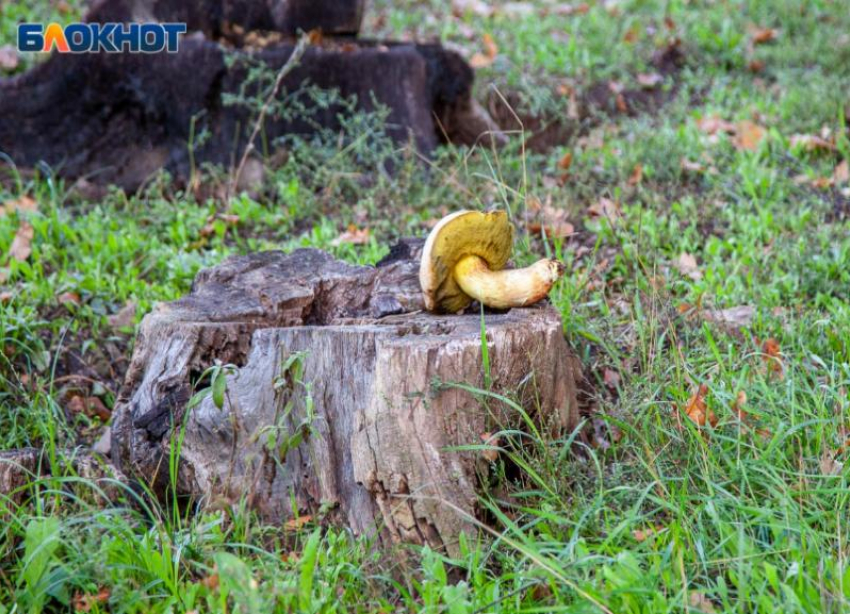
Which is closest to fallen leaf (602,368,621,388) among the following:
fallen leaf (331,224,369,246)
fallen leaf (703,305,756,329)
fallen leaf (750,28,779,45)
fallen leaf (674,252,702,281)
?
fallen leaf (703,305,756,329)

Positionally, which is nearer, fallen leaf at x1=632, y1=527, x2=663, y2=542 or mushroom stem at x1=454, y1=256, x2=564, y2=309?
fallen leaf at x1=632, y1=527, x2=663, y2=542

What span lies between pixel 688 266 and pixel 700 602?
234 centimetres

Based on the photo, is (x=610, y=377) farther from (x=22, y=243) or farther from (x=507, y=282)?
(x=22, y=243)

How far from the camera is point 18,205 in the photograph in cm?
517

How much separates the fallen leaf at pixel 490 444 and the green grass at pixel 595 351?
6cm

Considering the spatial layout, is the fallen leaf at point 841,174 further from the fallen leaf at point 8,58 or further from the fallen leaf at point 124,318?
the fallen leaf at point 8,58

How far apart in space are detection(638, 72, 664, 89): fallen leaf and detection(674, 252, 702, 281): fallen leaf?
9.11 ft

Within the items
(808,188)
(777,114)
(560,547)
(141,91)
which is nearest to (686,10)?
(777,114)

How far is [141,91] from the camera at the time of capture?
18.6ft

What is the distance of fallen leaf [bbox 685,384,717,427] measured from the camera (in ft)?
10.1

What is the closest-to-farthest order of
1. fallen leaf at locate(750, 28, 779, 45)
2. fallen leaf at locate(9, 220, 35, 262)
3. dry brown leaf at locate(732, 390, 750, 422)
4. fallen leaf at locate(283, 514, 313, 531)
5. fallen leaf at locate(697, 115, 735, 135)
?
fallen leaf at locate(283, 514, 313, 531), dry brown leaf at locate(732, 390, 750, 422), fallen leaf at locate(9, 220, 35, 262), fallen leaf at locate(697, 115, 735, 135), fallen leaf at locate(750, 28, 779, 45)

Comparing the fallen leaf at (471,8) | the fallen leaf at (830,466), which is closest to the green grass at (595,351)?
the fallen leaf at (830,466)

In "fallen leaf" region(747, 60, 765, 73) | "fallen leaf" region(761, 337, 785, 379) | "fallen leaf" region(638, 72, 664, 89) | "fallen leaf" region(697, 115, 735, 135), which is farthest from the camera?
"fallen leaf" region(747, 60, 765, 73)

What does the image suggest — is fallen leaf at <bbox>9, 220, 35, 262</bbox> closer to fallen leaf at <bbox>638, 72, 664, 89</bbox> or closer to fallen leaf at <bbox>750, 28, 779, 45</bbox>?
fallen leaf at <bbox>638, 72, 664, 89</bbox>
